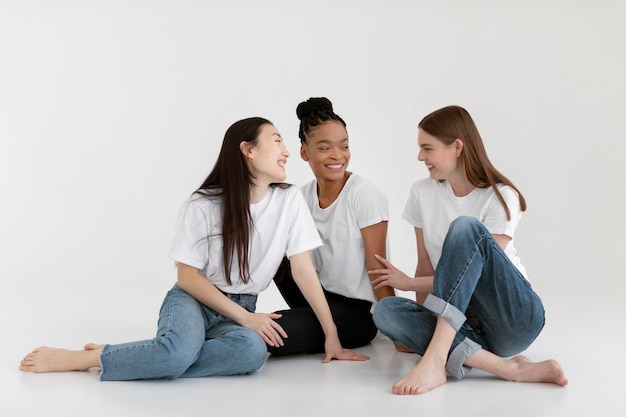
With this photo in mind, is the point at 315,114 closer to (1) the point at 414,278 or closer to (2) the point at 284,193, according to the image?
(2) the point at 284,193

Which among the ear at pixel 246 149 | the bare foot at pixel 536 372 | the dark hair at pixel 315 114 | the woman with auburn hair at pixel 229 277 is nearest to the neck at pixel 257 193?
the woman with auburn hair at pixel 229 277

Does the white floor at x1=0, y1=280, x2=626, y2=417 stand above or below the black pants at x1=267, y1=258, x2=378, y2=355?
below

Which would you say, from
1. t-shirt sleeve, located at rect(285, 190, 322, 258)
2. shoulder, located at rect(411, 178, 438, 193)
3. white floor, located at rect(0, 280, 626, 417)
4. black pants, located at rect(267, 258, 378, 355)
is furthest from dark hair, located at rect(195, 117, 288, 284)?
shoulder, located at rect(411, 178, 438, 193)

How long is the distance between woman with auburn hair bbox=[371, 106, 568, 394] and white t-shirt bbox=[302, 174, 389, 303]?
9 cm

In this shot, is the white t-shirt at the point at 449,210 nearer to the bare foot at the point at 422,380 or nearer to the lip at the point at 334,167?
the lip at the point at 334,167

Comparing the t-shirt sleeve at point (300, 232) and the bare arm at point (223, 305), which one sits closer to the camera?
the bare arm at point (223, 305)

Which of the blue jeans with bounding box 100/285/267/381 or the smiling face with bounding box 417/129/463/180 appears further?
the smiling face with bounding box 417/129/463/180

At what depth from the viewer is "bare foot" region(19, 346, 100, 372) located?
2516 millimetres

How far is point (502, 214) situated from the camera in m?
2.59

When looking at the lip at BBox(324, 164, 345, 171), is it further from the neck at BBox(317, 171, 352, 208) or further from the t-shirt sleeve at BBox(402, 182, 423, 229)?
the t-shirt sleeve at BBox(402, 182, 423, 229)

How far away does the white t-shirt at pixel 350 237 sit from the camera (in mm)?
3014

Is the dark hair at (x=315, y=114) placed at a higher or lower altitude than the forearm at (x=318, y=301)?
higher

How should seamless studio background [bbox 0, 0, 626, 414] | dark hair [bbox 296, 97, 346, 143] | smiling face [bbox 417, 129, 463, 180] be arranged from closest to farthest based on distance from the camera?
smiling face [bbox 417, 129, 463, 180] → dark hair [bbox 296, 97, 346, 143] → seamless studio background [bbox 0, 0, 626, 414]

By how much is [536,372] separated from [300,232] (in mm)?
916
